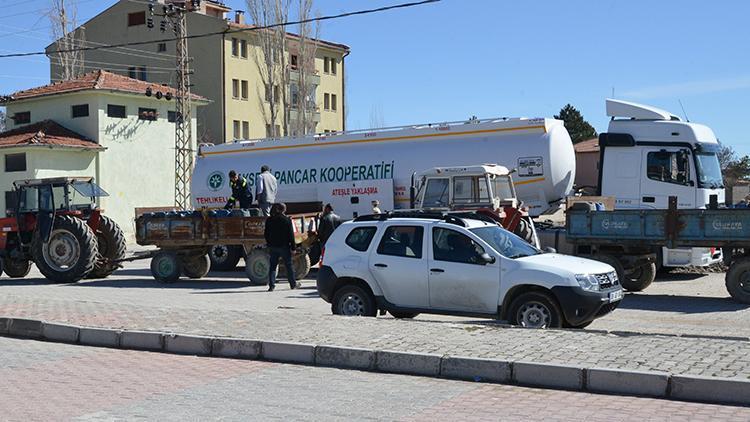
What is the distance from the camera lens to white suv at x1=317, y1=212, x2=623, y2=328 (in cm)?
1159

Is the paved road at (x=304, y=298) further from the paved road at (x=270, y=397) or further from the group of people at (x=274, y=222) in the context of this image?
the paved road at (x=270, y=397)

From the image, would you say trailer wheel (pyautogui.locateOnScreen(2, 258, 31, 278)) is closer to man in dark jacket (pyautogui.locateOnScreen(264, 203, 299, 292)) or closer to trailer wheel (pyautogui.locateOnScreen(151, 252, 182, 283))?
trailer wheel (pyautogui.locateOnScreen(151, 252, 182, 283))

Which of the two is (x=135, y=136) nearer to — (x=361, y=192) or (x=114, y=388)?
(x=361, y=192)

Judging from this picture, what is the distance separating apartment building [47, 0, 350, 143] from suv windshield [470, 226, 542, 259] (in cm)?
4371

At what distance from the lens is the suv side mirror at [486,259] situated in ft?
39.1

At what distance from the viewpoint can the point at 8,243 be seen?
22641 millimetres

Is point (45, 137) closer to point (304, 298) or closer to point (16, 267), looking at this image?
point (16, 267)

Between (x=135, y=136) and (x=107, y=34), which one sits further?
(x=107, y=34)

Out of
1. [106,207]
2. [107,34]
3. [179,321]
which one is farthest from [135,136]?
[179,321]

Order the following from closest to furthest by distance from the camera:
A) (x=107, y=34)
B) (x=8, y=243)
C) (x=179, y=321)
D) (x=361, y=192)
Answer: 1. (x=179, y=321)
2. (x=8, y=243)
3. (x=361, y=192)
4. (x=107, y=34)

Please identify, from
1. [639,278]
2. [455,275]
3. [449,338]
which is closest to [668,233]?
[639,278]

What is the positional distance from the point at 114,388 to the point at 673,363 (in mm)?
5511

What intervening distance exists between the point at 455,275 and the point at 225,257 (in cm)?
1318

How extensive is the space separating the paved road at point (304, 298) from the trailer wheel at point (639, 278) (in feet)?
0.74
